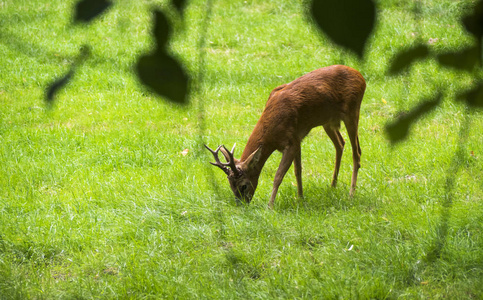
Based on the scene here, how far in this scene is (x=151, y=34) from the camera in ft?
3.74

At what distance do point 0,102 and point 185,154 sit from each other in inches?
141

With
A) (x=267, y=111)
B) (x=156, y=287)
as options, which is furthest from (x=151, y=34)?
(x=267, y=111)

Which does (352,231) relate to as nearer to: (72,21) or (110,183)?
(110,183)

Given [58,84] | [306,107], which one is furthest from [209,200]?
[58,84]

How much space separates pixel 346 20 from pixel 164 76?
1.19 ft

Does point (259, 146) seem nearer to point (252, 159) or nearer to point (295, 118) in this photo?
point (252, 159)

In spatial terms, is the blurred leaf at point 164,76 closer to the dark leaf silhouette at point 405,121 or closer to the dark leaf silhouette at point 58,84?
the dark leaf silhouette at point 58,84

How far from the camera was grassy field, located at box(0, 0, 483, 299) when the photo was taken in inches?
159

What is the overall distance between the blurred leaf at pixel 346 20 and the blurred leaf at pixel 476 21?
18.6 inches

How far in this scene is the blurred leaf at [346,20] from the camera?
3.32 feet

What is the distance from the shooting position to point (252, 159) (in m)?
5.59

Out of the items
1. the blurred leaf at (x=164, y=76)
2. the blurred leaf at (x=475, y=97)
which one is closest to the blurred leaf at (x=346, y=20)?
the blurred leaf at (x=164, y=76)

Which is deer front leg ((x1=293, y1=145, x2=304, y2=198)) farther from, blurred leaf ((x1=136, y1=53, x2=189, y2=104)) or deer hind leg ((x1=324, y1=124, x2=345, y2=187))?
blurred leaf ((x1=136, y1=53, x2=189, y2=104))

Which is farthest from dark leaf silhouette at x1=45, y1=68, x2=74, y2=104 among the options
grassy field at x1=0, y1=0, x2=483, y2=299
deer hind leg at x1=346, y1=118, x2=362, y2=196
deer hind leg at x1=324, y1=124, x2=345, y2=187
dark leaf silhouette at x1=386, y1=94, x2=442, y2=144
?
deer hind leg at x1=324, y1=124, x2=345, y2=187
